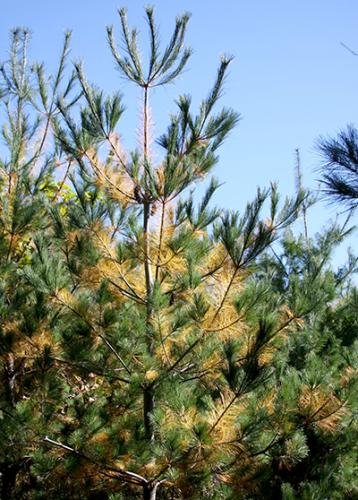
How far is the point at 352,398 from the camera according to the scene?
12.6ft

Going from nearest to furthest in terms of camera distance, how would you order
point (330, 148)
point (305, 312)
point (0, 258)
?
point (330, 148)
point (305, 312)
point (0, 258)

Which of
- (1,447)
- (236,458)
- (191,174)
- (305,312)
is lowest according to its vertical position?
(1,447)

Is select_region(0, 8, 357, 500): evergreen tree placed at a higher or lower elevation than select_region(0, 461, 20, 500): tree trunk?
higher

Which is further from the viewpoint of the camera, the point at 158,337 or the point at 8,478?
the point at 8,478

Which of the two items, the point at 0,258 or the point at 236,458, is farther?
the point at 0,258

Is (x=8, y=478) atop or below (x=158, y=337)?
below

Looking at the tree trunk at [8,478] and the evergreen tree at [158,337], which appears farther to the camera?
the tree trunk at [8,478]

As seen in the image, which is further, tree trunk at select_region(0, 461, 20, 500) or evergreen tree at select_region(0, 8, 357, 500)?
tree trunk at select_region(0, 461, 20, 500)

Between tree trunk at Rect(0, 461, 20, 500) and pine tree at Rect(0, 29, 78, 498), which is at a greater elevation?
pine tree at Rect(0, 29, 78, 498)

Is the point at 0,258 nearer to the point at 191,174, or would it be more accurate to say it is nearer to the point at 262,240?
the point at 191,174

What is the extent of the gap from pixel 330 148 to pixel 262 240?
2.76 feet

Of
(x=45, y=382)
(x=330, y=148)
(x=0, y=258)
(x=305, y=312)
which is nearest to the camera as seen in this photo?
(x=330, y=148)

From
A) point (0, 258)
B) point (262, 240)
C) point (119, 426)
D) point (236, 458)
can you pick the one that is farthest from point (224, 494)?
point (0, 258)

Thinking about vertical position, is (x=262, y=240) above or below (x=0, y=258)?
above
